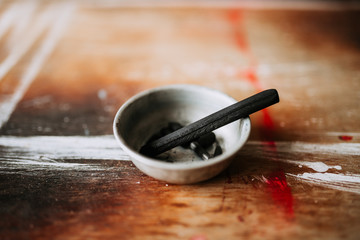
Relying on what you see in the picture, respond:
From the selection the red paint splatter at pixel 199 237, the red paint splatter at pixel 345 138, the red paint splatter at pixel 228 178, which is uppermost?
the red paint splatter at pixel 345 138

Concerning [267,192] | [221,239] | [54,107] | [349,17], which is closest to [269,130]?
[267,192]

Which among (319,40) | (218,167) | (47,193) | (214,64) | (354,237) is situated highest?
(319,40)

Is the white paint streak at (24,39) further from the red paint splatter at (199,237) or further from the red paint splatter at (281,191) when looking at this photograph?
the red paint splatter at (281,191)

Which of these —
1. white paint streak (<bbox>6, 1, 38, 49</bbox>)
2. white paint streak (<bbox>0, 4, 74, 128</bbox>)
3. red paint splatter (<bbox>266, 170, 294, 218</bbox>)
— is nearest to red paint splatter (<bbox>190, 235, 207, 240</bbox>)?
red paint splatter (<bbox>266, 170, 294, 218</bbox>)

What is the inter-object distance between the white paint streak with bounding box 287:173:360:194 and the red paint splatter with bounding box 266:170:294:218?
45mm

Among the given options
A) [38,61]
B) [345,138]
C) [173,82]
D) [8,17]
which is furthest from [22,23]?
[345,138]

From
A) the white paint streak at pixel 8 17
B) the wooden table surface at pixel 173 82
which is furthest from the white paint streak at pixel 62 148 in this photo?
the white paint streak at pixel 8 17

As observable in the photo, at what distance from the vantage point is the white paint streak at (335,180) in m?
1.01

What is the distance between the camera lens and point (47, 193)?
102 cm

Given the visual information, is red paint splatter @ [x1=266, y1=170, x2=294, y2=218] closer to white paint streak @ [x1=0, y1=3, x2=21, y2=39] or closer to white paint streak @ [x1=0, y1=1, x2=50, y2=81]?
white paint streak @ [x1=0, y1=1, x2=50, y2=81]

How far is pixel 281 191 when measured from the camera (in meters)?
1.01

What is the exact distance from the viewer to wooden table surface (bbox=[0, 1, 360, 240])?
0.93 meters

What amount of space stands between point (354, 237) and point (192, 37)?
1.49 meters

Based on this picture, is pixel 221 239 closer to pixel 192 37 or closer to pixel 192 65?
pixel 192 65
